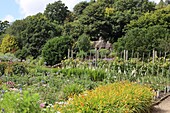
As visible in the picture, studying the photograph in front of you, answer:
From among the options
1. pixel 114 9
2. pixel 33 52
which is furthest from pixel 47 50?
pixel 114 9

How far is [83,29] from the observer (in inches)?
1032

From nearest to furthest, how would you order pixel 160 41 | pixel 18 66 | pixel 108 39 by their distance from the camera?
pixel 18 66
pixel 160 41
pixel 108 39

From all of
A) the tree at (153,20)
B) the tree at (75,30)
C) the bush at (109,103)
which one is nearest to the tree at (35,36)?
the tree at (75,30)

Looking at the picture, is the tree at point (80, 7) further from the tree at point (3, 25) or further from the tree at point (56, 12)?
the tree at point (3, 25)

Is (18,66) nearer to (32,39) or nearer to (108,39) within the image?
(32,39)

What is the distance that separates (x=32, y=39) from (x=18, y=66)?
41.9 feet

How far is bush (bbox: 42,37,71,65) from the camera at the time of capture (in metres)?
19.3

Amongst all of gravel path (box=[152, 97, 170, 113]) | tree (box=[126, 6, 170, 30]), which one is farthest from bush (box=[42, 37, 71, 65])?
gravel path (box=[152, 97, 170, 113])

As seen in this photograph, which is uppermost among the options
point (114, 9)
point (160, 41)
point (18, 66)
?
point (114, 9)

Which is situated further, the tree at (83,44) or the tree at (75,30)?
the tree at (75,30)

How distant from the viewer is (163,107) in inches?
272

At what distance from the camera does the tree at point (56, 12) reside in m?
33.8

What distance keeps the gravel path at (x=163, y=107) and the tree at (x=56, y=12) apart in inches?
1061

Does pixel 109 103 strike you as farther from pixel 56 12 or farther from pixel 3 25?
pixel 3 25
